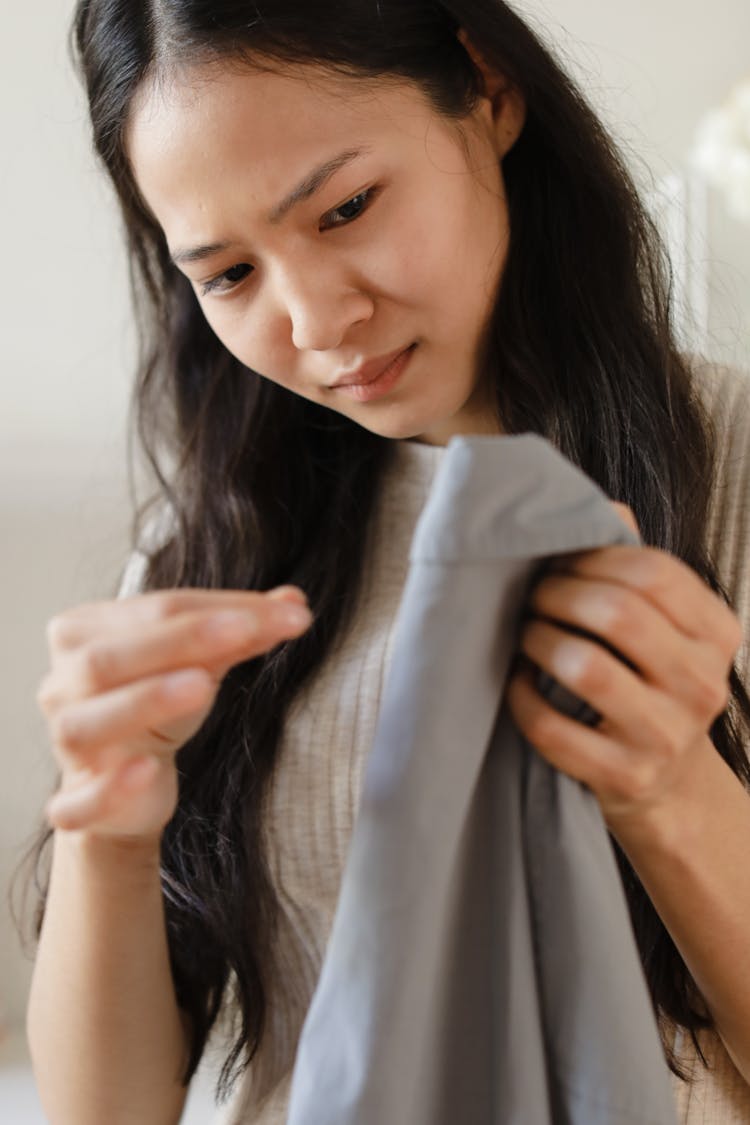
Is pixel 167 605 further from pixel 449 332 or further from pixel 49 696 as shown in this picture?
pixel 449 332

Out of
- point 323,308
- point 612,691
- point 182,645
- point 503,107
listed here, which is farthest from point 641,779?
point 503,107

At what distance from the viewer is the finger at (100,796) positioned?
0.49m

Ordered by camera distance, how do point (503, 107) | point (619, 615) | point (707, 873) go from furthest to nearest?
1. point (503, 107)
2. point (707, 873)
3. point (619, 615)

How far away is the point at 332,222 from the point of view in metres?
0.67

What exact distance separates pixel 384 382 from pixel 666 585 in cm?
31

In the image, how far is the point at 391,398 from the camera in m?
0.74

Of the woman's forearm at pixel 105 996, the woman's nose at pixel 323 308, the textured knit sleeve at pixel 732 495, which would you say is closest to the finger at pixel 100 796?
the woman's forearm at pixel 105 996

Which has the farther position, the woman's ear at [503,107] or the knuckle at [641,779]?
the woman's ear at [503,107]

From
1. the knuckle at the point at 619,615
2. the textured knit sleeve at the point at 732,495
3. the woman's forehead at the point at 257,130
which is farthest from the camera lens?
the textured knit sleeve at the point at 732,495

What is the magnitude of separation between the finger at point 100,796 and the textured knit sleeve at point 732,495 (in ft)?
1.33

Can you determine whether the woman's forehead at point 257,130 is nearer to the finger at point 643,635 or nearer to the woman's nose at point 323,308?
the woman's nose at point 323,308

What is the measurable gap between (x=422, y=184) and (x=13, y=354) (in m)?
0.80

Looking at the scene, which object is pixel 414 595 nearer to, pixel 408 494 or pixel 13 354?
pixel 408 494

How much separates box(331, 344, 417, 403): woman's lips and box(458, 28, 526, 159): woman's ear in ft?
0.53
